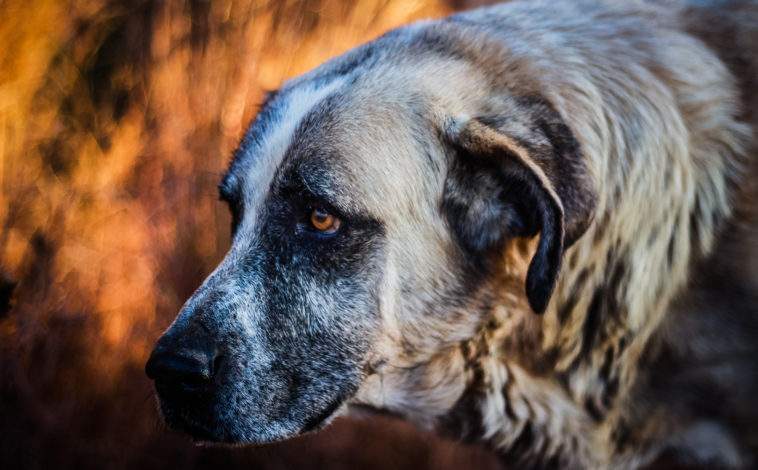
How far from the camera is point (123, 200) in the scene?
3.46 meters

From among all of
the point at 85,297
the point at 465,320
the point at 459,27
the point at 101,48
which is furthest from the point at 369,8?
the point at 465,320

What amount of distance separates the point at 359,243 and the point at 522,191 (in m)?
0.47

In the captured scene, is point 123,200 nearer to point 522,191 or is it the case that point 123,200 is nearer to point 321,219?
point 321,219

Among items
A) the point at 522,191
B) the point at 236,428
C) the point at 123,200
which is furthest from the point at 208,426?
the point at 123,200

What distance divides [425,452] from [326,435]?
50 centimetres

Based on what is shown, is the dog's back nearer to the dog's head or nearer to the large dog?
the large dog

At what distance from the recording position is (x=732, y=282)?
7.39ft

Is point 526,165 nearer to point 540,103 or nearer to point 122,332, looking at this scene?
point 540,103

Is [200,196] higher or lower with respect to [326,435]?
higher

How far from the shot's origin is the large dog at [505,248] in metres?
2.13

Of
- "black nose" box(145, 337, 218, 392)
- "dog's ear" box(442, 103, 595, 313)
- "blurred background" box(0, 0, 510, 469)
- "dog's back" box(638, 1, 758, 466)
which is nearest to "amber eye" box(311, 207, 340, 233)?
"dog's ear" box(442, 103, 595, 313)

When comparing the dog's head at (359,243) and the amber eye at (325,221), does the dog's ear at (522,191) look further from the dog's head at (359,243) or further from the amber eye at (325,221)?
the amber eye at (325,221)

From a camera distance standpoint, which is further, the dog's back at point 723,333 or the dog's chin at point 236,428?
the dog's back at point 723,333

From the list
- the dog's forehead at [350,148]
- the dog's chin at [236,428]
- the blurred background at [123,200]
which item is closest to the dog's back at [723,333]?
the dog's forehead at [350,148]
